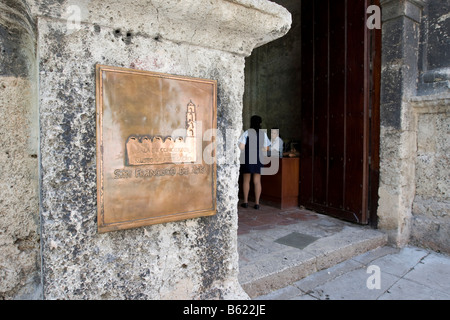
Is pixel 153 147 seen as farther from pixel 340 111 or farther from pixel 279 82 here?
pixel 279 82

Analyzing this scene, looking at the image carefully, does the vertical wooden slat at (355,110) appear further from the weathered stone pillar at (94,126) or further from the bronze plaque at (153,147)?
the bronze plaque at (153,147)

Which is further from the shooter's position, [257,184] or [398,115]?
[257,184]

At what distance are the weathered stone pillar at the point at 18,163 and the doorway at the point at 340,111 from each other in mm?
3260

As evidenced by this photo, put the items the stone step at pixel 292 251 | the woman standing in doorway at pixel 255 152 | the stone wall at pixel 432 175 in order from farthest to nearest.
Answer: the woman standing in doorway at pixel 255 152 → the stone wall at pixel 432 175 → the stone step at pixel 292 251

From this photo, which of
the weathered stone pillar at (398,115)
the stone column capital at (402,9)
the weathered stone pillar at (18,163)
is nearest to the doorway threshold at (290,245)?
the weathered stone pillar at (398,115)

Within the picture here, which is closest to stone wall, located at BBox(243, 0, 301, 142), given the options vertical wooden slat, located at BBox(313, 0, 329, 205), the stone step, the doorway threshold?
vertical wooden slat, located at BBox(313, 0, 329, 205)

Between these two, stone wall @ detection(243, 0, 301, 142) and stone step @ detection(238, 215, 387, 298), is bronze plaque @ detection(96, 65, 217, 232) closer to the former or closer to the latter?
stone step @ detection(238, 215, 387, 298)

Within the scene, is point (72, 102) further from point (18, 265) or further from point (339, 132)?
point (339, 132)

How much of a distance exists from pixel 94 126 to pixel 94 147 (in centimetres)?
8

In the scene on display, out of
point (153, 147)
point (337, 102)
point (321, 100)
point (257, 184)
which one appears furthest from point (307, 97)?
point (153, 147)

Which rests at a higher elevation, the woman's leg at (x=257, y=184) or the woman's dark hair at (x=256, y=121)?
the woman's dark hair at (x=256, y=121)

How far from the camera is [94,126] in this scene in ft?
3.84

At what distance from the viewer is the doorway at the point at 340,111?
134 inches

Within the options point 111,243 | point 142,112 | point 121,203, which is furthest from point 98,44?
point 111,243
